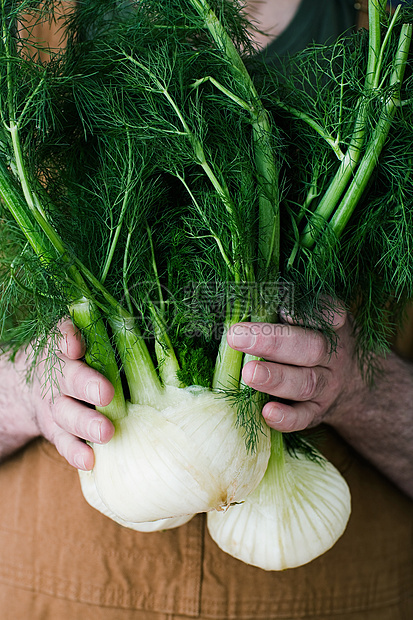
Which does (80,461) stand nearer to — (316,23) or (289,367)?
(289,367)

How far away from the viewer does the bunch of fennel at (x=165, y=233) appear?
542mm

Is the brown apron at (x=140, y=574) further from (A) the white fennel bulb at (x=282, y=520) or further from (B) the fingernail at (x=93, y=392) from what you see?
(B) the fingernail at (x=93, y=392)

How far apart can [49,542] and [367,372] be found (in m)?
0.56

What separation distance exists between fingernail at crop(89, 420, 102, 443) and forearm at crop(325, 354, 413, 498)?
418mm

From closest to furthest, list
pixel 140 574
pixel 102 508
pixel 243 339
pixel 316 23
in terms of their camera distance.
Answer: pixel 243 339 < pixel 102 508 < pixel 140 574 < pixel 316 23

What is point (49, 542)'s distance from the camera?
2.57 ft

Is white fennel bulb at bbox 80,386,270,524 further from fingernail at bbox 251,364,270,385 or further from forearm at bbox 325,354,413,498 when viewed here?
forearm at bbox 325,354,413,498

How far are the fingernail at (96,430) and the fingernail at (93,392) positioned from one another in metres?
0.03

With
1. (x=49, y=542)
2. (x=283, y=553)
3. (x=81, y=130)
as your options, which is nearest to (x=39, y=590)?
(x=49, y=542)

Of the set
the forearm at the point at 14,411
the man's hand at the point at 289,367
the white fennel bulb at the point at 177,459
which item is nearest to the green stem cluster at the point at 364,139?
the man's hand at the point at 289,367

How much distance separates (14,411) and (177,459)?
0.38 m

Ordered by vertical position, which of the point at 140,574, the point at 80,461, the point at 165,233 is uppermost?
the point at 165,233

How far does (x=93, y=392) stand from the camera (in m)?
0.53

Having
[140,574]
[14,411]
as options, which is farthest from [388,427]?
[14,411]
